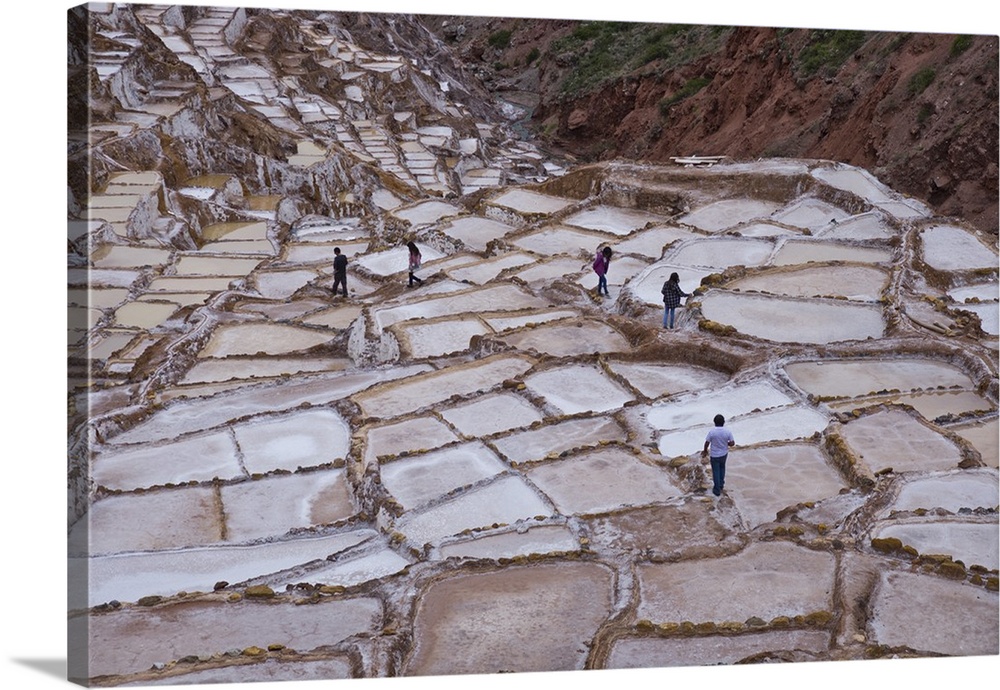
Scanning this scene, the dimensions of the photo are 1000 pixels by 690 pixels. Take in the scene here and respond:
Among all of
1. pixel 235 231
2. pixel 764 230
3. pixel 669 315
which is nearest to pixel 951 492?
pixel 669 315

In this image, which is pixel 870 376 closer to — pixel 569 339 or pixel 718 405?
pixel 718 405

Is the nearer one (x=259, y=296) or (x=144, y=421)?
(x=144, y=421)

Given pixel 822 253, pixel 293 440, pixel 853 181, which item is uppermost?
pixel 853 181

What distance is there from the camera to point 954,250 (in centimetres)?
1462

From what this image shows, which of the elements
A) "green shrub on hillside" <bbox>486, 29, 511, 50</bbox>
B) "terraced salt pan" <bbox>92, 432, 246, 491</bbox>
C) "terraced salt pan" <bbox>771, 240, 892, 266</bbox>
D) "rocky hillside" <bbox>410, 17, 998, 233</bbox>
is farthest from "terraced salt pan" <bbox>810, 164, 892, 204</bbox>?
"green shrub on hillside" <bbox>486, 29, 511, 50</bbox>

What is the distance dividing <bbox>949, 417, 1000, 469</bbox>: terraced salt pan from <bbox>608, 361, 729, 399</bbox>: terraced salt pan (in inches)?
85.9

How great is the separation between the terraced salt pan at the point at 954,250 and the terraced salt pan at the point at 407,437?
276 inches

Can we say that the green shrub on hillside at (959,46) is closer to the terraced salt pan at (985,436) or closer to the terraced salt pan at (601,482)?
the terraced salt pan at (985,436)

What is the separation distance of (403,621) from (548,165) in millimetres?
29453

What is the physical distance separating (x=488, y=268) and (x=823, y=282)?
193 inches

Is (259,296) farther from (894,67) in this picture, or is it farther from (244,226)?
(894,67)

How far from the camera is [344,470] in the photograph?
966 centimetres

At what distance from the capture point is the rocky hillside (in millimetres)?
21580

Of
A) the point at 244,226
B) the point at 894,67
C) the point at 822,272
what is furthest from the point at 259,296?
the point at 894,67
